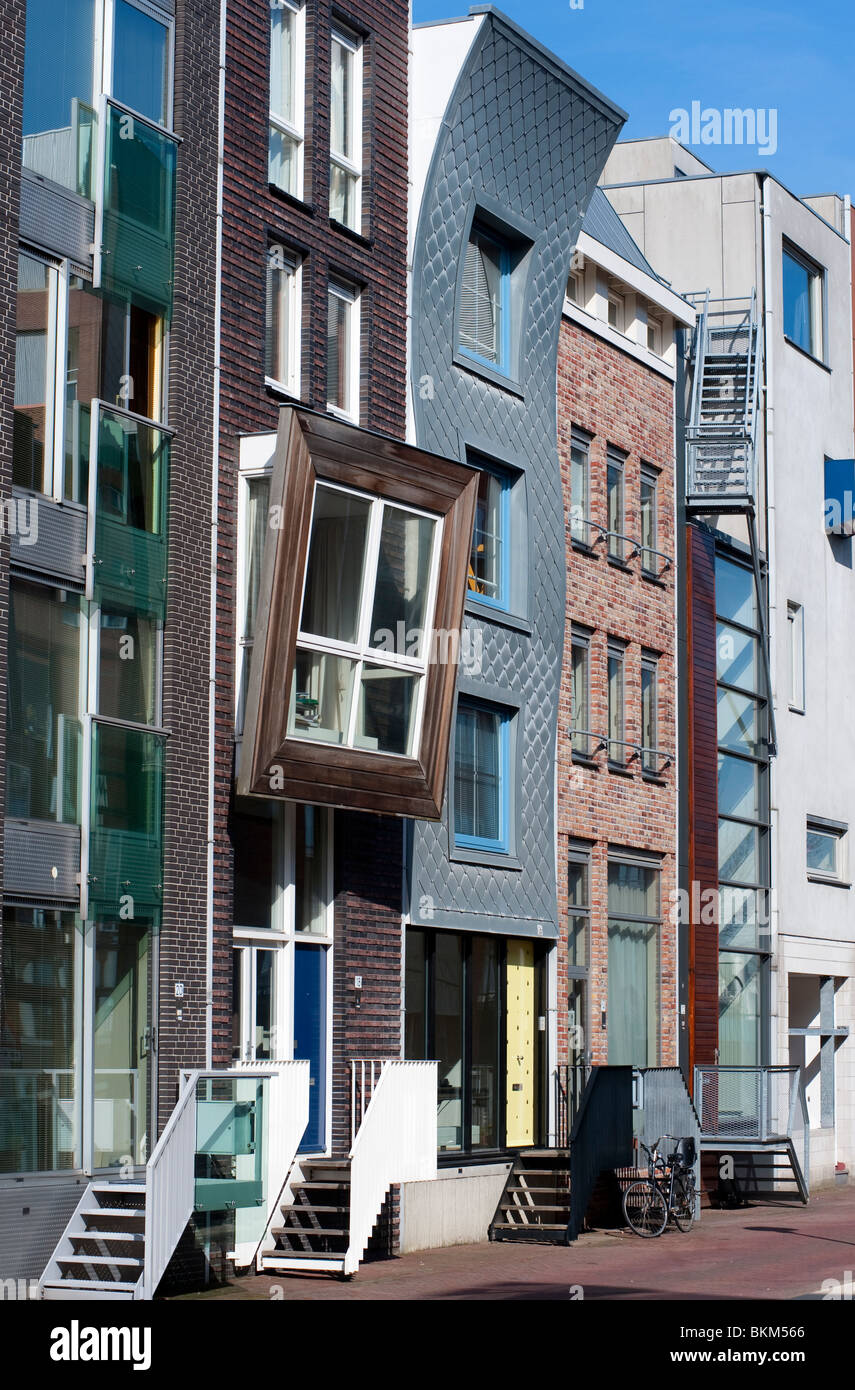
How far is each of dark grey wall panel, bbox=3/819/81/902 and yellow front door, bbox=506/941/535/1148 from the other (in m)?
9.71

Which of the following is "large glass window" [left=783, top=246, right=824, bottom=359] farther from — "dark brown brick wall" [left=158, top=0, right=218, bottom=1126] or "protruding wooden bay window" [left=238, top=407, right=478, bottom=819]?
"dark brown brick wall" [left=158, top=0, right=218, bottom=1126]

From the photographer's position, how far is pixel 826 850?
3922 cm

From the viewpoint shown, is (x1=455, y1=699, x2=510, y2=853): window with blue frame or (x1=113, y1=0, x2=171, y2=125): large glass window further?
(x1=455, y1=699, x2=510, y2=853): window with blue frame

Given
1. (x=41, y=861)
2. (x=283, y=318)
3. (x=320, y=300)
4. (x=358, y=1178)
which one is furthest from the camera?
(x=320, y=300)

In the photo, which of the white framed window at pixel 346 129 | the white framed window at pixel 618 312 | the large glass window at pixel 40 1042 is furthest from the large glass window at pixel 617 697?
the large glass window at pixel 40 1042

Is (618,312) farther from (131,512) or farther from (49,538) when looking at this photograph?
(49,538)

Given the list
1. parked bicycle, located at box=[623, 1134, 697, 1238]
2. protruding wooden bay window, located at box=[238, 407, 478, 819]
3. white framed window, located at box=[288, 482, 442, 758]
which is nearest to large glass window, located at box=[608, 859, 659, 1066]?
parked bicycle, located at box=[623, 1134, 697, 1238]

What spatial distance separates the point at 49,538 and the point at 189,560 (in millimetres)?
2112

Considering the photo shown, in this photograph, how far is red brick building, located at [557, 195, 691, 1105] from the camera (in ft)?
95.5

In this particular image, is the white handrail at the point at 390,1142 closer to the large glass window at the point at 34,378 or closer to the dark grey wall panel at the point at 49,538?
the dark grey wall panel at the point at 49,538

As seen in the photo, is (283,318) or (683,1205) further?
(683,1205)

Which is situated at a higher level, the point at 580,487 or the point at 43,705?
the point at 580,487

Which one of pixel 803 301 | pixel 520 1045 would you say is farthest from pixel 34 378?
pixel 803 301

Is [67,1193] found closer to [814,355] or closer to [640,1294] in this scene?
[640,1294]
